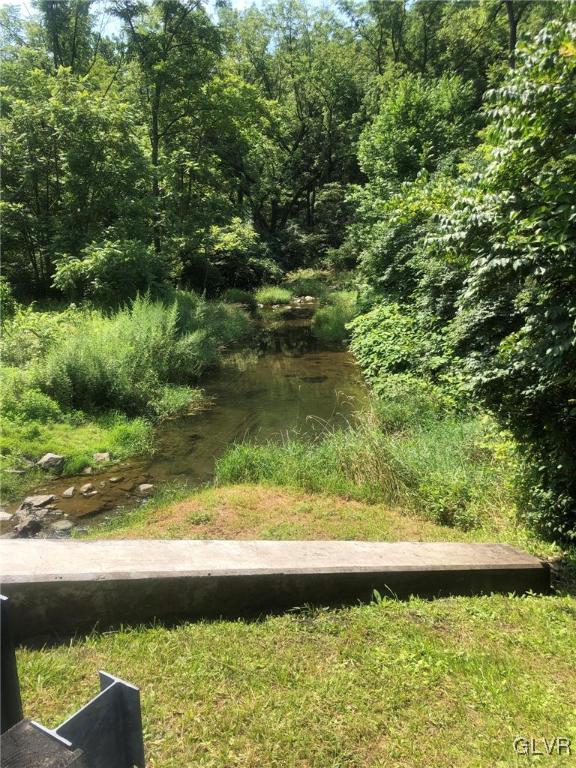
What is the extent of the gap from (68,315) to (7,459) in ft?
19.9

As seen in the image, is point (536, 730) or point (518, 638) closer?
point (536, 730)

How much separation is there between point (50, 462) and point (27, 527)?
177 cm

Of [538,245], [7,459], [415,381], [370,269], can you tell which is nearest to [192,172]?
[370,269]

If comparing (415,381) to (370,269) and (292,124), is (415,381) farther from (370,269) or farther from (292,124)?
(292,124)

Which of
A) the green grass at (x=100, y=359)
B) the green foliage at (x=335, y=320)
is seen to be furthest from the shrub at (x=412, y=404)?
the green foliage at (x=335, y=320)

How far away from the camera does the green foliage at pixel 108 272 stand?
1390 cm

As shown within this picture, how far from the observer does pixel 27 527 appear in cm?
603

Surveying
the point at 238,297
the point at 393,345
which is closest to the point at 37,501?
the point at 393,345

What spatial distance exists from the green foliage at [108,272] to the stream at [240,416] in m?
3.85

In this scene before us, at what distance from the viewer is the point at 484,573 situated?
3934 millimetres

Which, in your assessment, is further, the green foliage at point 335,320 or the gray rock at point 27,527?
the green foliage at point 335,320

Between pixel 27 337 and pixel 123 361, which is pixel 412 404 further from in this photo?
pixel 27 337

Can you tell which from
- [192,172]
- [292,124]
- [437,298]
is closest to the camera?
[437,298]

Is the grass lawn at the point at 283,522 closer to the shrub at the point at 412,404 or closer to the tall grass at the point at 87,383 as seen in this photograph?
the tall grass at the point at 87,383
